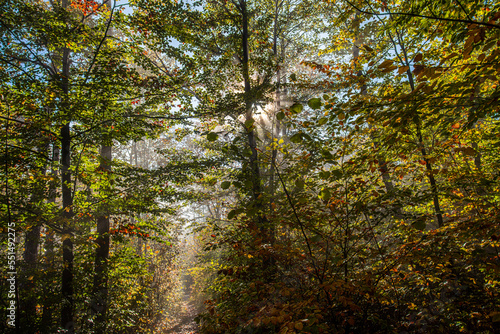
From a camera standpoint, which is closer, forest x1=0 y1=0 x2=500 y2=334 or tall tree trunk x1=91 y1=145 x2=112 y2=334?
forest x1=0 y1=0 x2=500 y2=334

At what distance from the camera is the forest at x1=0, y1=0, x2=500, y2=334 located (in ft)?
7.79

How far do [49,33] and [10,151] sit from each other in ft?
8.28

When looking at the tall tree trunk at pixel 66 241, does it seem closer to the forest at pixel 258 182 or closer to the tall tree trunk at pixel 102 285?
the forest at pixel 258 182

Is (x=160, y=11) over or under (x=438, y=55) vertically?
over

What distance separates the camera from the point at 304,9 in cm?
794

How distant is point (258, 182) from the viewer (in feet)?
15.8

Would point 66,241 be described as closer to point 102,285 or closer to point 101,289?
point 102,285

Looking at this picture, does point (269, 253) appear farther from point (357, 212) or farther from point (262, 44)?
point (262, 44)

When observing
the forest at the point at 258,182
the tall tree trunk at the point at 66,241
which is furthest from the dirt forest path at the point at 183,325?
the tall tree trunk at the point at 66,241

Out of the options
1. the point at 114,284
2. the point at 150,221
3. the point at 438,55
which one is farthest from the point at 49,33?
the point at 438,55

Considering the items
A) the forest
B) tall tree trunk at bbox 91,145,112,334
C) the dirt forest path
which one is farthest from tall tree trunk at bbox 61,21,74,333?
the dirt forest path

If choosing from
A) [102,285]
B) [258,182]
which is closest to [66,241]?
[102,285]

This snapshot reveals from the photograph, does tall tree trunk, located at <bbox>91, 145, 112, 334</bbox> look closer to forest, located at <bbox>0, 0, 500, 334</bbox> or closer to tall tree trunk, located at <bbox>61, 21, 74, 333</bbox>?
forest, located at <bbox>0, 0, 500, 334</bbox>

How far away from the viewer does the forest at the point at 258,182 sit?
7.79 ft
